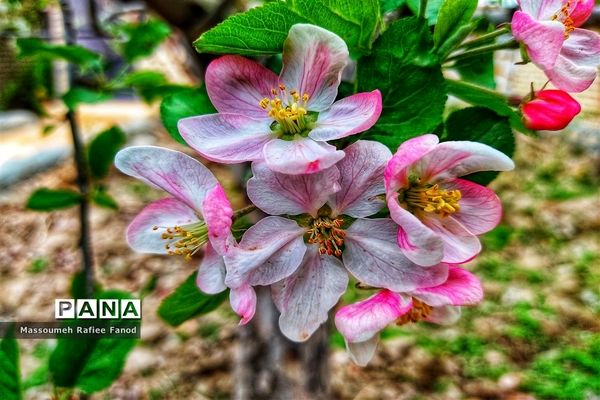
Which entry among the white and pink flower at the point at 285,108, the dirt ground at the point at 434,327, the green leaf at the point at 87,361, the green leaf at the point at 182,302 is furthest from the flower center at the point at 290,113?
the dirt ground at the point at 434,327

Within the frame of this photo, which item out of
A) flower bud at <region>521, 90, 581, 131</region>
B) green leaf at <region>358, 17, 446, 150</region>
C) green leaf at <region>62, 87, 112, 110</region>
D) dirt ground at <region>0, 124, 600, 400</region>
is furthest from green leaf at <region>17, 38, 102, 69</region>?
flower bud at <region>521, 90, 581, 131</region>

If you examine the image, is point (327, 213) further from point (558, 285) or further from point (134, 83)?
point (558, 285)

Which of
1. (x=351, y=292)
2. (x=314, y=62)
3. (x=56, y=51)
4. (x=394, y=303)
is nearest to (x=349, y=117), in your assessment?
(x=314, y=62)

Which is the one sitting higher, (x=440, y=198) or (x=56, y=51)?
(x=440, y=198)

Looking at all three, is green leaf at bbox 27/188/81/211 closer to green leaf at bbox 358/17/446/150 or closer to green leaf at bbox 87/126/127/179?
green leaf at bbox 87/126/127/179

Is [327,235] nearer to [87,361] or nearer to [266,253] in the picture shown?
[266,253]

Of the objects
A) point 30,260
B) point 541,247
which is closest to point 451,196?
point 541,247

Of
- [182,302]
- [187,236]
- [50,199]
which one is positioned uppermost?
[187,236]

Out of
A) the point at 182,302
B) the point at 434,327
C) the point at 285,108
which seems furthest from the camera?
the point at 434,327
